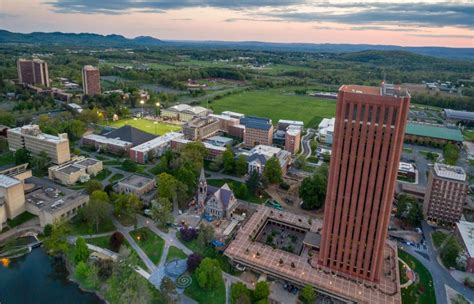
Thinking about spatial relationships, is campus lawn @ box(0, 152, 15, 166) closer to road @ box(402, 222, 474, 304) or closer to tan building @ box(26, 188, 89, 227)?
tan building @ box(26, 188, 89, 227)

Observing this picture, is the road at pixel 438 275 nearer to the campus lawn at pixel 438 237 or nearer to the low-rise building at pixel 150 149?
the campus lawn at pixel 438 237

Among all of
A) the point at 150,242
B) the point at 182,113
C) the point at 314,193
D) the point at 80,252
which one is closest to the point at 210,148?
the point at 314,193

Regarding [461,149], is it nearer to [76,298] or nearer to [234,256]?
[234,256]

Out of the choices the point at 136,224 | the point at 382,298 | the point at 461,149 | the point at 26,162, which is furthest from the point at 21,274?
the point at 461,149

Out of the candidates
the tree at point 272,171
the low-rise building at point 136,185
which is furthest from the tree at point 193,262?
the tree at point 272,171

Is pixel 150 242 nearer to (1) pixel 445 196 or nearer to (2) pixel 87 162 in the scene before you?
(2) pixel 87 162

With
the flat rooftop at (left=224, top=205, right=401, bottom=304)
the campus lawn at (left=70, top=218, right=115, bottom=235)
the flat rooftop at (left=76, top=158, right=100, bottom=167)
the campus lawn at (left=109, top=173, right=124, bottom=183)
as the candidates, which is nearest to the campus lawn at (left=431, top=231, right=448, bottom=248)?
the flat rooftop at (left=224, top=205, right=401, bottom=304)
